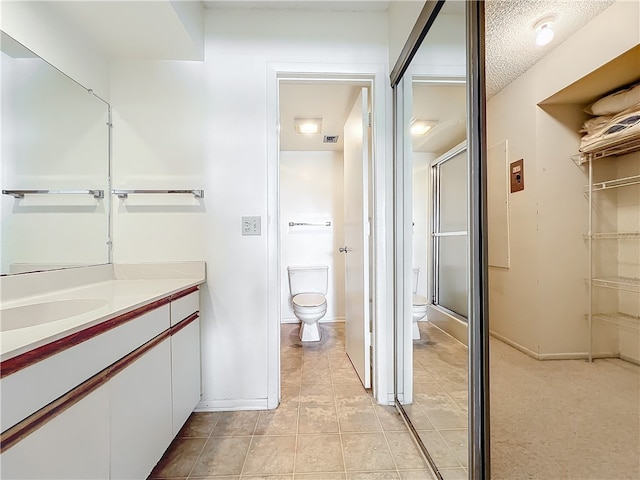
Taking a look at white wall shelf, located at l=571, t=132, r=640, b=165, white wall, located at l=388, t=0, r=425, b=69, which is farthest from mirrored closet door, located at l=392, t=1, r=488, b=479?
white wall shelf, located at l=571, t=132, r=640, b=165

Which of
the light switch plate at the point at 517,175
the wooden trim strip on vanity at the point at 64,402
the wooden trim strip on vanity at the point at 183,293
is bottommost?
the wooden trim strip on vanity at the point at 64,402

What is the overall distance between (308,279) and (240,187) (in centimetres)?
174

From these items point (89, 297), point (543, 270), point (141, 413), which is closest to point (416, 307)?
point (543, 270)

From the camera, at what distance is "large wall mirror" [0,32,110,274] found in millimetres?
1115

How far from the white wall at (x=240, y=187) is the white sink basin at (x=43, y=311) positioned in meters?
0.62

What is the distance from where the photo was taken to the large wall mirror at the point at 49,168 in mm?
1115

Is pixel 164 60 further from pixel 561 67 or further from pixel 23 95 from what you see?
pixel 561 67

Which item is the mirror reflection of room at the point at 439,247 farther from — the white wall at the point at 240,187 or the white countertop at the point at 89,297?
the white countertop at the point at 89,297

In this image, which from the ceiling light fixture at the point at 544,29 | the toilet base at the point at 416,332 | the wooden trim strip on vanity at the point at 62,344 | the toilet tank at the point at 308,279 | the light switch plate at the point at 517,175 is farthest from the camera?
the toilet tank at the point at 308,279

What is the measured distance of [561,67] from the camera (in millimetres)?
1848

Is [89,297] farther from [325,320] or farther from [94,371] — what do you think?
[325,320]

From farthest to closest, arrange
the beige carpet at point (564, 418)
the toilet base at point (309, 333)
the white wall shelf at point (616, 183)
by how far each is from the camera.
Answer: the toilet base at point (309, 333), the white wall shelf at point (616, 183), the beige carpet at point (564, 418)

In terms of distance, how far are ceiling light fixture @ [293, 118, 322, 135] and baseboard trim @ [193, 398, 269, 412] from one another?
7.92 feet

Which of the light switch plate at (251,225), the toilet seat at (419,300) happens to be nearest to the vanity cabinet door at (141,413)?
the light switch plate at (251,225)
